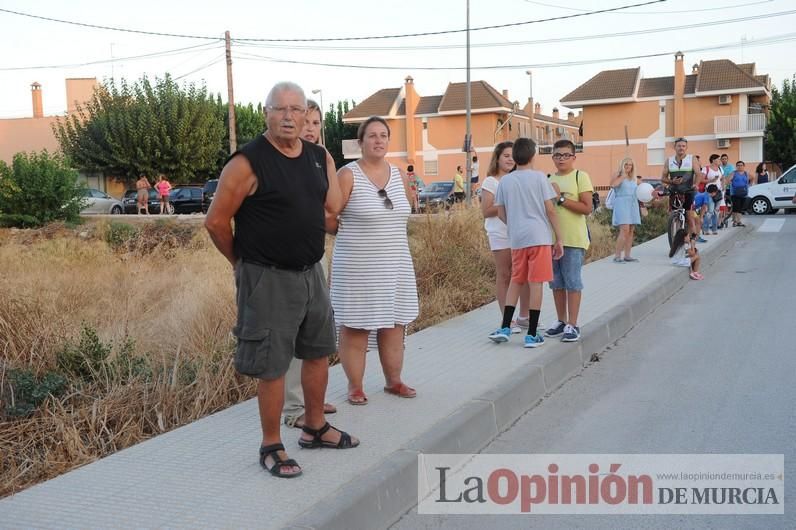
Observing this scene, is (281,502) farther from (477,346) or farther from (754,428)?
(477,346)

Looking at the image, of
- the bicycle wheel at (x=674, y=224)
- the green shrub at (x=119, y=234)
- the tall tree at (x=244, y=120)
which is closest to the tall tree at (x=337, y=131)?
the tall tree at (x=244, y=120)

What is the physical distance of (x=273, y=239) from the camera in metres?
4.11

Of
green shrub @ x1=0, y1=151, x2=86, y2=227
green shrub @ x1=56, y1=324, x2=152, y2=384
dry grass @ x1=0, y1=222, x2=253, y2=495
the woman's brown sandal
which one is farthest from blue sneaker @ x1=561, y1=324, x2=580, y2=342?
green shrub @ x1=0, y1=151, x2=86, y2=227

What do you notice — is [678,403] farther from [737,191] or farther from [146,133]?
[146,133]

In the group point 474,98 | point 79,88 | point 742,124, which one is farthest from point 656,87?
point 79,88

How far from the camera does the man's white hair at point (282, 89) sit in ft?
13.8

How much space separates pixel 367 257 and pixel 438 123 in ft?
188

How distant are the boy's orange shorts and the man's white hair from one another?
11.2ft

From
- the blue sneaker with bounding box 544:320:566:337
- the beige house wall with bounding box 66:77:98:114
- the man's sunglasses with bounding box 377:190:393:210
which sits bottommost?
the blue sneaker with bounding box 544:320:566:337

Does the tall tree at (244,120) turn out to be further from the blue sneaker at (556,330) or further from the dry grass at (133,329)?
the blue sneaker at (556,330)

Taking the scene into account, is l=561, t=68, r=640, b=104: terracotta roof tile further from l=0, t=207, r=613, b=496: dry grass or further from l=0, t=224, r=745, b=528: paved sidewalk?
l=0, t=224, r=745, b=528: paved sidewalk

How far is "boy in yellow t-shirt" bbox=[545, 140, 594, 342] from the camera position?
7453mm

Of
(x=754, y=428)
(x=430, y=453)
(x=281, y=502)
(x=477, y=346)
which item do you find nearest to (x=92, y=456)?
(x=281, y=502)

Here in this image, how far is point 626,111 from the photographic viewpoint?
54781 millimetres
